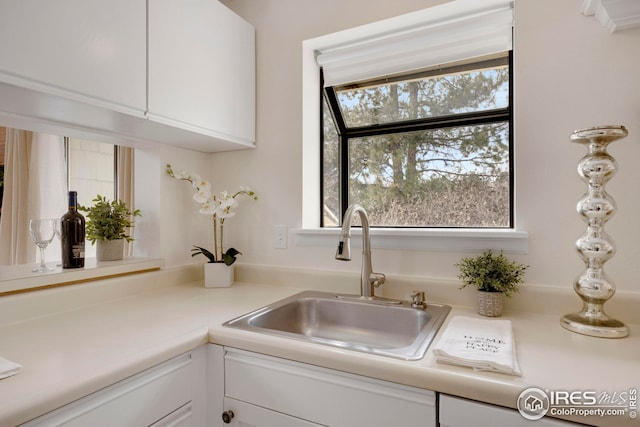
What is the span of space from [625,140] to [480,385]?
3.17ft

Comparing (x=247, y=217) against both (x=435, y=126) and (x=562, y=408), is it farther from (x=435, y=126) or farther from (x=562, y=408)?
(x=562, y=408)

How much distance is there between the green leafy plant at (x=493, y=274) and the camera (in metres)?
1.15

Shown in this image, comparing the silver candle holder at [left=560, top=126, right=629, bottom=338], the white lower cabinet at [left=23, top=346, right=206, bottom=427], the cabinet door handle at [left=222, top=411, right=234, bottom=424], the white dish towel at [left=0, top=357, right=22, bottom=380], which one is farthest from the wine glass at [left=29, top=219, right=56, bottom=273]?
the silver candle holder at [left=560, top=126, right=629, bottom=338]

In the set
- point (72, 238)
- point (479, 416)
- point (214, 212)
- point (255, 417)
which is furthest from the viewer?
point (214, 212)

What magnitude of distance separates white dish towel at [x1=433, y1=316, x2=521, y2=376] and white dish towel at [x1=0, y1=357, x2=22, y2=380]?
908mm

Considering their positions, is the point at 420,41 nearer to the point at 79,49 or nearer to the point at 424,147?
the point at 424,147

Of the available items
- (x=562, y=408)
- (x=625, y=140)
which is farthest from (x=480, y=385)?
(x=625, y=140)

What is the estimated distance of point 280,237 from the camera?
5.57ft

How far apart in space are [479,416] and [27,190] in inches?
105

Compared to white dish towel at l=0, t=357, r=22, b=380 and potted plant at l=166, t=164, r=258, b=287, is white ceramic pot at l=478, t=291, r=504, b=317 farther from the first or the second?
white dish towel at l=0, t=357, r=22, b=380

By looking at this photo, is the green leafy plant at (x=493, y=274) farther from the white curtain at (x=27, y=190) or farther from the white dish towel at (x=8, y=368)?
the white curtain at (x=27, y=190)

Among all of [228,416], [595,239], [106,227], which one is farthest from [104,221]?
[595,239]

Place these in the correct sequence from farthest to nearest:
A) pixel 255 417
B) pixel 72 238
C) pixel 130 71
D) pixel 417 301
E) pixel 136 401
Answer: pixel 72 238 → pixel 417 301 → pixel 130 71 → pixel 255 417 → pixel 136 401

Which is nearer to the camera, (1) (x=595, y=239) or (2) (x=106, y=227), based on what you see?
(1) (x=595, y=239)
